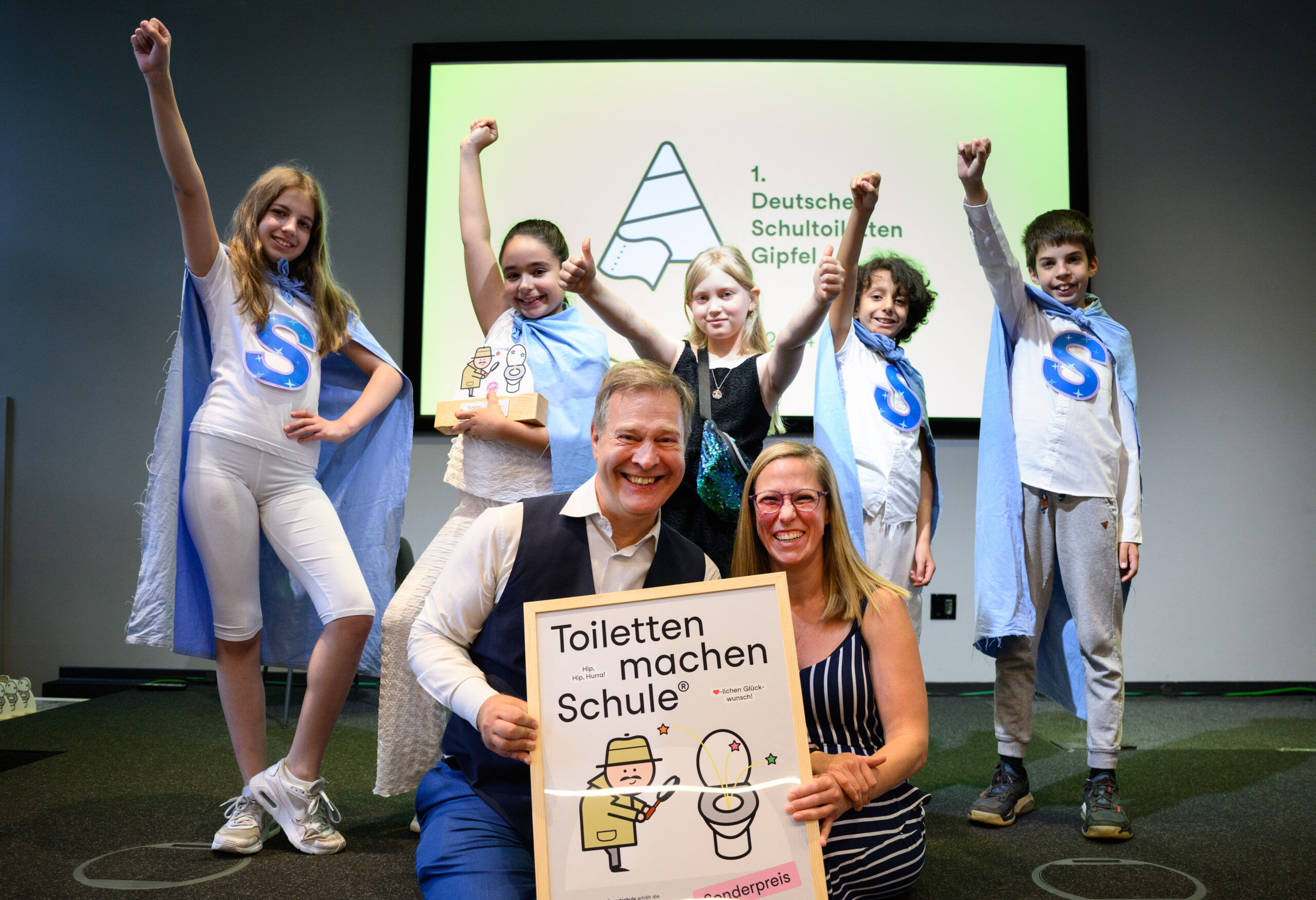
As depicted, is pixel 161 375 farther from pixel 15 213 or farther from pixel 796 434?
pixel 796 434

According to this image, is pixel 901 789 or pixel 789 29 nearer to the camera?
pixel 901 789

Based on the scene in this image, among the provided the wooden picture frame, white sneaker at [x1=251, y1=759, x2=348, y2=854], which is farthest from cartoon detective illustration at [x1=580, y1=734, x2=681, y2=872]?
white sneaker at [x1=251, y1=759, x2=348, y2=854]

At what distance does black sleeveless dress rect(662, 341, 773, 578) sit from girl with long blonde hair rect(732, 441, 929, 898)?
261mm

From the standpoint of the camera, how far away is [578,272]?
6.45 feet

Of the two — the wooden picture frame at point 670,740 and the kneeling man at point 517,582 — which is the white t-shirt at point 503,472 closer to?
the kneeling man at point 517,582

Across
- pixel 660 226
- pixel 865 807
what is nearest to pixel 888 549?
pixel 865 807

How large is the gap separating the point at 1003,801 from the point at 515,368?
1610mm

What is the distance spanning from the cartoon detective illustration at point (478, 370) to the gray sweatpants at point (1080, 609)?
55.4 inches

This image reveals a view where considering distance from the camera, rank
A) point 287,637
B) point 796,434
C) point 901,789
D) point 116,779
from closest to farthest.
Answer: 1. point 901,789
2. point 287,637
3. point 116,779
4. point 796,434

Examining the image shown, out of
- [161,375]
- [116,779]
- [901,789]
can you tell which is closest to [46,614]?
[161,375]

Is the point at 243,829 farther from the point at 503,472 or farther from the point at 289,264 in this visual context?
the point at 289,264

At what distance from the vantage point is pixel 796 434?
4258 mm

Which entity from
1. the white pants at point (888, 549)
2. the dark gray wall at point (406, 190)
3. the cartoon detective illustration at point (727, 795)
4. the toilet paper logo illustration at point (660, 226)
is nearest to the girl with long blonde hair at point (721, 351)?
the white pants at point (888, 549)

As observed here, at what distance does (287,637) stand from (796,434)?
8.45 feet
